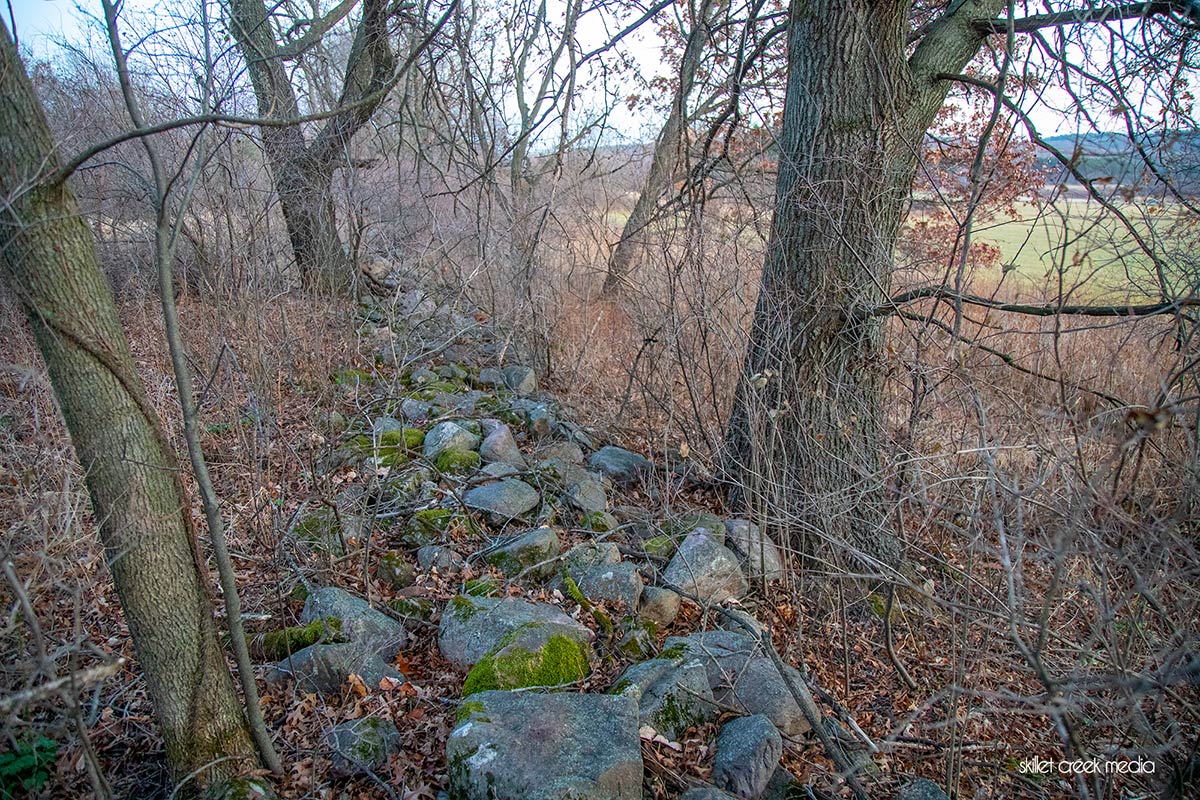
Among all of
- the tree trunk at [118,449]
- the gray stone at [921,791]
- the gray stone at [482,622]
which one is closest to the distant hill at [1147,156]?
the gray stone at [921,791]

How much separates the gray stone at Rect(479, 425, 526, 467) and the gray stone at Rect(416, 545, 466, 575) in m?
1.11

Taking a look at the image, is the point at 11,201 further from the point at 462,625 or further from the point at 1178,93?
the point at 1178,93

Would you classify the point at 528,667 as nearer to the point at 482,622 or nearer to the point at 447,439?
the point at 482,622

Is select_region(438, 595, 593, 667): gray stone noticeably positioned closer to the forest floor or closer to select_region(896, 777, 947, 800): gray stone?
the forest floor

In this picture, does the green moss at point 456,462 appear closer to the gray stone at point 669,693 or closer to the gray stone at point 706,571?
the gray stone at point 706,571

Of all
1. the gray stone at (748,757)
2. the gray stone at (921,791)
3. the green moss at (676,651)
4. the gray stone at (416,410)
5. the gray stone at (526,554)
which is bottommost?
the gray stone at (921,791)

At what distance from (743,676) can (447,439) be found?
9.36 ft

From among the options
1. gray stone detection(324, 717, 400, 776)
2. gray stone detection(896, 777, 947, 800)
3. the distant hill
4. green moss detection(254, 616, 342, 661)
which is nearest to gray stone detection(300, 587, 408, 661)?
green moss detection(254, 616, 342, 661)

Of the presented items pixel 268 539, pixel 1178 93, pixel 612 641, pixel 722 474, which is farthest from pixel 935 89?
pixel 268 539

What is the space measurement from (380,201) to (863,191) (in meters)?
5.89

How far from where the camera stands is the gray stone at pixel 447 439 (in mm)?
5281

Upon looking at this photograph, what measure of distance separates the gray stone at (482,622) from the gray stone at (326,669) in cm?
31

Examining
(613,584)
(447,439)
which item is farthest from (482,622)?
(447,439)

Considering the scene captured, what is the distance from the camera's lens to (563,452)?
5.57m
